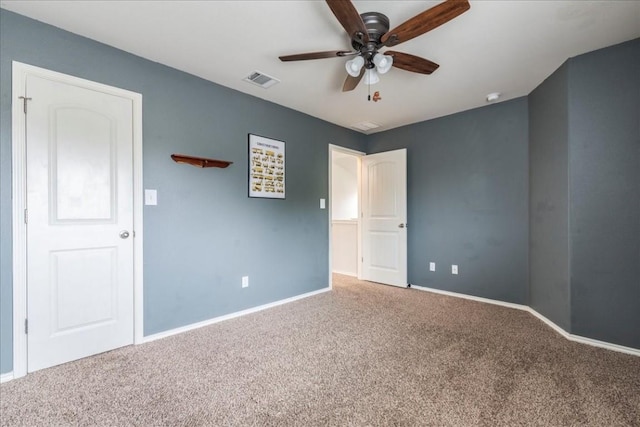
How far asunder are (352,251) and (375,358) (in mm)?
2950

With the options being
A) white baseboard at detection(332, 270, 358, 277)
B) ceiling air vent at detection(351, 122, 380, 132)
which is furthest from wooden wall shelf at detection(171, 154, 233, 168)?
white baseboard at detection(332, 270, 358, 277)

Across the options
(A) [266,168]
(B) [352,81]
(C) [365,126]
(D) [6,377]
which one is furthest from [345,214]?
(D) [6,377]

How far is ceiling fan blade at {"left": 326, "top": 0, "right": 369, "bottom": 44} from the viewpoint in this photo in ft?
4.93

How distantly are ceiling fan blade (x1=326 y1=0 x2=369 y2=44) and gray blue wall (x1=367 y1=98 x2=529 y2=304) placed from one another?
2.47 metres

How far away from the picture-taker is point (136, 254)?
2393 millimetres

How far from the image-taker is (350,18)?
1.62m

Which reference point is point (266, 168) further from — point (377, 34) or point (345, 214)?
point (345, 214)

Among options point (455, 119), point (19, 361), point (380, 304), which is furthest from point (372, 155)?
point (19, 361)

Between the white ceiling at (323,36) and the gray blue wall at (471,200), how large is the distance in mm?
624

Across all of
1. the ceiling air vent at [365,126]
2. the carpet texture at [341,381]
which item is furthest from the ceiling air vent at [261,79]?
the carpet texture at [341,381]

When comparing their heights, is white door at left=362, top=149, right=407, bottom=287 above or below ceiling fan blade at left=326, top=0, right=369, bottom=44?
below

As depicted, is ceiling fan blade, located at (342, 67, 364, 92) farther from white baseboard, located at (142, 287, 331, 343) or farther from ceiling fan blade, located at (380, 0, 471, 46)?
white baseboard, located at (142, 287, 331, 343)

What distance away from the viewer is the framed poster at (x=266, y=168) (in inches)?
126

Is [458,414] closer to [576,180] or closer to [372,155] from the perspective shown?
[576,180]
